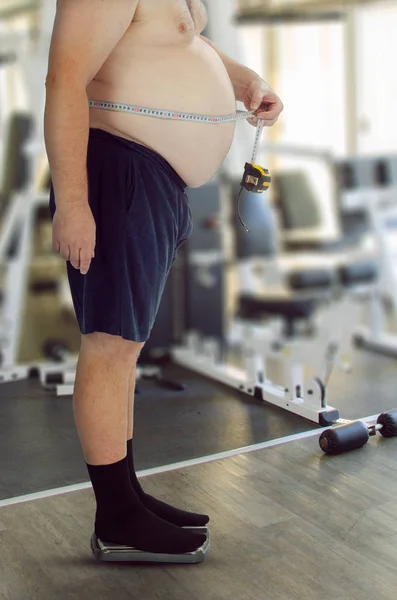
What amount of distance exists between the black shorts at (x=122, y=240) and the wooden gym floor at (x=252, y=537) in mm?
486

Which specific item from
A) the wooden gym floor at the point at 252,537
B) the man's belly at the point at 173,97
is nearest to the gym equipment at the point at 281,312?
the wooden gym floor at the point at 252,537

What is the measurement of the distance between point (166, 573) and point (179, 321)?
2184 mm

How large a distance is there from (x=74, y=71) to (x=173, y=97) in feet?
0.72

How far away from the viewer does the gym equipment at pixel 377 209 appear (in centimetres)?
374

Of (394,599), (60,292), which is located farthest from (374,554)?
(60,292)

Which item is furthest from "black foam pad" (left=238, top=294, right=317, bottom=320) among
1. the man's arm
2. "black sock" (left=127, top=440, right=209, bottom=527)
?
the man's arm

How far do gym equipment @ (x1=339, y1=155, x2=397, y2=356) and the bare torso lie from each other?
238cm

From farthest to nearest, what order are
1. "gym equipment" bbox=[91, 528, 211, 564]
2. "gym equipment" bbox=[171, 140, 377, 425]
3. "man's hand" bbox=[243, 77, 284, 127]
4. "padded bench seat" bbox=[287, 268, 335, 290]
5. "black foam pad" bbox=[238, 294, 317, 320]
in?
"padded bench seat" bbox=[287, 268, 335, 290], "black foam pad" bbox=[238, 294, 317, 320], "gym equipment" bbox=[171, 140, 377, 425], "man's hand" bbox=[243, 77, 284, 127], "gym equipment" bbox=[91, 528, 211, 564]

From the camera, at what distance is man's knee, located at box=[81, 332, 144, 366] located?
137 centimetres

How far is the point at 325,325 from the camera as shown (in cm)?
369

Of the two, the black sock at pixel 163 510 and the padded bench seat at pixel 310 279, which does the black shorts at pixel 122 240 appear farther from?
the padded bench seat at pixel 310 279

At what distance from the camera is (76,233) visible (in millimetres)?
1305

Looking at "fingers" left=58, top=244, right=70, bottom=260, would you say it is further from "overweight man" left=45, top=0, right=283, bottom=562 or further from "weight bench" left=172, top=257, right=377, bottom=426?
"weight bench" left=172, top=257, right=377, bottom=426

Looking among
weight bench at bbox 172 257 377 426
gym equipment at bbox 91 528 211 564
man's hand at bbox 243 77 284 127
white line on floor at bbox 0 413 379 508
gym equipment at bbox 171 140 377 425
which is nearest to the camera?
gym equipment at bbox 91 528 211 564
